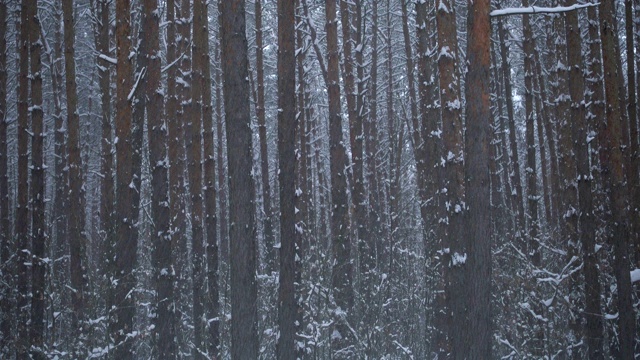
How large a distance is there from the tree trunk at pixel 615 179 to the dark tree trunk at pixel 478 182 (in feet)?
12.3

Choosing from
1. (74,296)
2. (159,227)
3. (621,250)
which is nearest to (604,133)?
(621,250)

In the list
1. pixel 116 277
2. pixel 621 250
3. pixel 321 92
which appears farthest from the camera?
pixel 321 92

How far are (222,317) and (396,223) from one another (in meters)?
5.19

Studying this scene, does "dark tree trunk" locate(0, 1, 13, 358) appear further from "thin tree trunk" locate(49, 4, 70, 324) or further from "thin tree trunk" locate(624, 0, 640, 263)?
"thin tree trunk" locate(624, 0, 640, 263)

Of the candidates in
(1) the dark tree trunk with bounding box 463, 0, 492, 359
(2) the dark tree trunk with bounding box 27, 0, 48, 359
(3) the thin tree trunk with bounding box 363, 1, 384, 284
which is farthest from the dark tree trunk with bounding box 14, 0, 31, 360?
(1) the dark tree trunk with bounding box 463, 0, 492, 359

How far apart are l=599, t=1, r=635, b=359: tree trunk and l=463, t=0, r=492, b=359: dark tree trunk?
374 cm

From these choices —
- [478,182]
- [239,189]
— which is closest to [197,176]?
[239,189]

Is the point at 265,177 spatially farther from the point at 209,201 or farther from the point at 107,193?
the point at 107,193

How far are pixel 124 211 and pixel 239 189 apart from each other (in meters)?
2.42

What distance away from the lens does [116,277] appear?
1085 cm

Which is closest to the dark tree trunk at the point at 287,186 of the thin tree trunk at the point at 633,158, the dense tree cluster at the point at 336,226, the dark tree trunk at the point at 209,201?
the dense tree cluster at the point at 336,226

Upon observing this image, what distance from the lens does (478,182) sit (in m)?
9.41

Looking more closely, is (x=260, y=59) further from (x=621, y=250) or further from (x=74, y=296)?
(x=621, y=250)

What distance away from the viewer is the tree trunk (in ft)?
37.8
